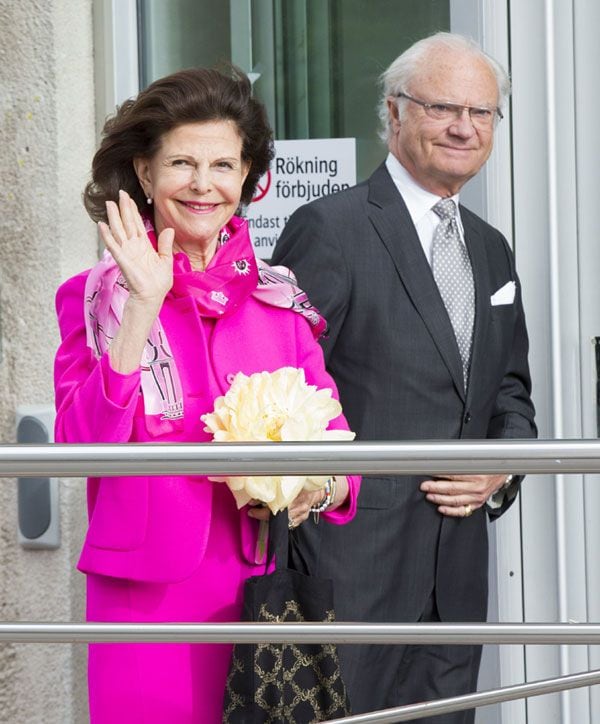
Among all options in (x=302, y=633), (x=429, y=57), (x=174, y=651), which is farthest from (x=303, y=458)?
(x=429, y=57)

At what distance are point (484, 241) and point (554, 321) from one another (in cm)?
57

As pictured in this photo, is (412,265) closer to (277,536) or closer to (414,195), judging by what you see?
(414,195)

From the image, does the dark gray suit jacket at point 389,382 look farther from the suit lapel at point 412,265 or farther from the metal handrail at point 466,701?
the metal handrail at point 466,701

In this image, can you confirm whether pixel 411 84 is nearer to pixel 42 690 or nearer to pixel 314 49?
pixel 314 49

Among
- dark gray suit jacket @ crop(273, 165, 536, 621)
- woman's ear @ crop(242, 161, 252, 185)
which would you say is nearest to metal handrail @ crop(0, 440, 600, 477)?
woman's ear @ crop(242, 161, 252, 185)

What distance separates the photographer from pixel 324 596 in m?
2.09

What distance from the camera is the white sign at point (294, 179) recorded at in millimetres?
3781

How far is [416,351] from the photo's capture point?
2.91 meters

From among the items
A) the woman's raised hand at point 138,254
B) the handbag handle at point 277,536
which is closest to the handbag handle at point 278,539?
the handbag handle at point 277,536

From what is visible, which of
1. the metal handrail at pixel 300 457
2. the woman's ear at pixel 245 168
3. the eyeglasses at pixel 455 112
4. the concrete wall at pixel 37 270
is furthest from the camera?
the concrete wall at pixel 37 270

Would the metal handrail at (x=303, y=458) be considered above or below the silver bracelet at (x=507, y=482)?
above

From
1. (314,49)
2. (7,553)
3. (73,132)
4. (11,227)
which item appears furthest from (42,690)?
(314,49)

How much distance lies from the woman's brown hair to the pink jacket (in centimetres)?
23

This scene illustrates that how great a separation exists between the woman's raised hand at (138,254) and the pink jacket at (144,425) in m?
0.12
